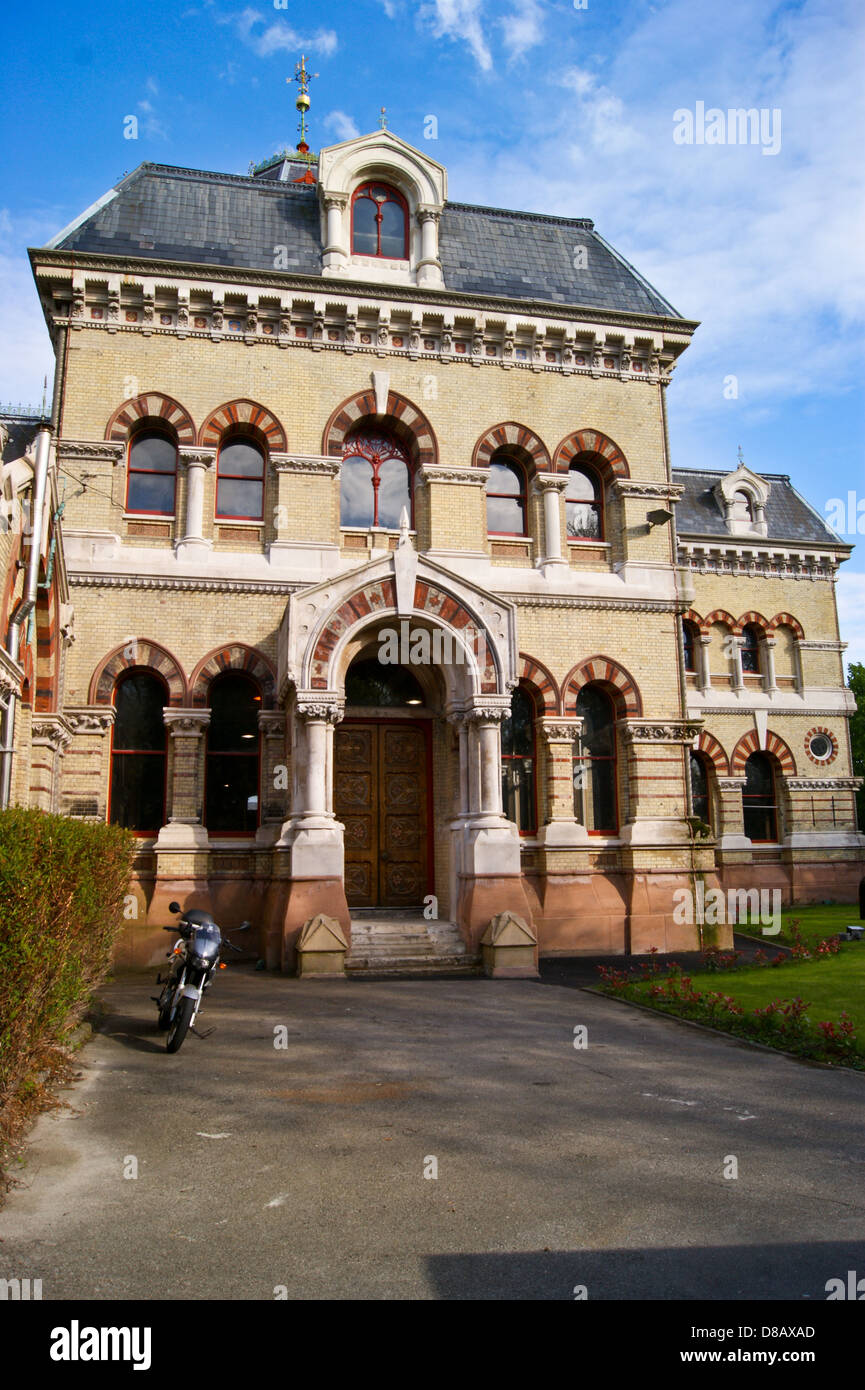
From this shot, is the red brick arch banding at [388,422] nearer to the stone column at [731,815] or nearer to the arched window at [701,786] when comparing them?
the arched window at [701,786]

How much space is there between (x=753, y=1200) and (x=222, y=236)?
18796 millimetres

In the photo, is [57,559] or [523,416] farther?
[523,416]

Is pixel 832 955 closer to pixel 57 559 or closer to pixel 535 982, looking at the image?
pixel 535 982

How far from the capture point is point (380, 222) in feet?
65.2

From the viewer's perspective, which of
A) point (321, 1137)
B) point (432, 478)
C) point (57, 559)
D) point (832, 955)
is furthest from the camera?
point (432, 478)

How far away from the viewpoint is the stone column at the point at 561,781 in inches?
730

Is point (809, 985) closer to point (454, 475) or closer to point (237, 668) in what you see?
point (237, 668)

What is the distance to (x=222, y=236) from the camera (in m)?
19.1

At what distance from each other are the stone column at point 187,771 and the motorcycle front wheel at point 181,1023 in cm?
780

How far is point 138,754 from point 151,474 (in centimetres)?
514

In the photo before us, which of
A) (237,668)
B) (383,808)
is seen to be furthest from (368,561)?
(383,808)

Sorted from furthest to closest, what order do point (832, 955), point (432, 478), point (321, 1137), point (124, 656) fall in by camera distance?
point (432, 478) < point (124, 656) < point (832, 955) < point (321, 1137)
